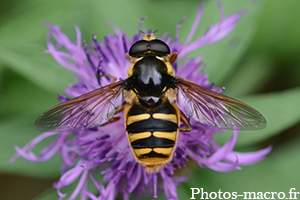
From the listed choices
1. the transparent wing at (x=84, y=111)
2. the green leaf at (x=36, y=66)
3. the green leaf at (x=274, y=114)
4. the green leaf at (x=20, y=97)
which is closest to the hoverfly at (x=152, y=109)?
the transparent wing at (x=84, y=111)

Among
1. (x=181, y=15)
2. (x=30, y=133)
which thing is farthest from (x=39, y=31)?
(x=181, y=15)

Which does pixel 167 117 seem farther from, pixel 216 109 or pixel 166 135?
pixel 216 109

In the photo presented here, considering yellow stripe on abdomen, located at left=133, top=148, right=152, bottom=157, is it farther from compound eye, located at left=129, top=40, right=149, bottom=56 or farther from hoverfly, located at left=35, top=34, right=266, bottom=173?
compound eye, located at left=129, top=40, right=149, bottom=56

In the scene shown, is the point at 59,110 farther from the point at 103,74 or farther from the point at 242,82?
the point at 242,82

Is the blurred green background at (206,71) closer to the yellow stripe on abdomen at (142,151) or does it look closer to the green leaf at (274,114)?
the green leaf at (274,114)

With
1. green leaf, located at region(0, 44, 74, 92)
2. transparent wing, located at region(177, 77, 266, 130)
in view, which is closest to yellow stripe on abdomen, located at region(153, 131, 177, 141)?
transparent wing, located at region(177, 77, 266, 130)

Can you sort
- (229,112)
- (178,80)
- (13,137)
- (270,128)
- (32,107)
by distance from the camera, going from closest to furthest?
(229,112) < (178,80) < (270,128) < (13,137) < (32,107)

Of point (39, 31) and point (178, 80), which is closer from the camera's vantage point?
point (178, 80)
